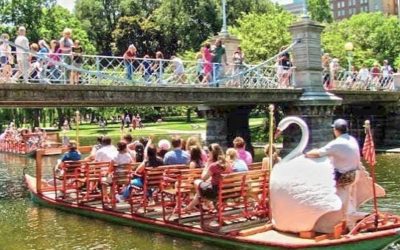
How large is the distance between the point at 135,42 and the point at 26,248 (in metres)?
56.7

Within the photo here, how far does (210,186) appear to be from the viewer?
11.4 m

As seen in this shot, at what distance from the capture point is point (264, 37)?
128 ft

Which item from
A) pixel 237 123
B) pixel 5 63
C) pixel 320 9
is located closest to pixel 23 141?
pixel 237 123

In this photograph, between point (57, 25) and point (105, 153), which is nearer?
point (105, 153)

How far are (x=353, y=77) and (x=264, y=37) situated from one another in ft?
29.5

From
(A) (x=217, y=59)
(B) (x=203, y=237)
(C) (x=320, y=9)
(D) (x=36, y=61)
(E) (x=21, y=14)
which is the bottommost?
(B) (x=203, y=237)

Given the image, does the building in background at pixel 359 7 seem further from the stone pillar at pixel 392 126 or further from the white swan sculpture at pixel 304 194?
the white swan sculpture at pixel 304 194

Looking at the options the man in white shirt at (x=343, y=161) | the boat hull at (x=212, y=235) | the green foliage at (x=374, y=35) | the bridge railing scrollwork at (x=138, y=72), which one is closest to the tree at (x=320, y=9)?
the green foliage at (x=374, y=35)

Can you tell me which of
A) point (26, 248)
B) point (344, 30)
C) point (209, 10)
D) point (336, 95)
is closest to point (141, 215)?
point (26, 248)

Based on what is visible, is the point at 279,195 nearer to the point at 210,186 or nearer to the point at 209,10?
the point at 210,186

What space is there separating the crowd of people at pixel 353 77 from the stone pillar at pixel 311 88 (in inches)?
72.5

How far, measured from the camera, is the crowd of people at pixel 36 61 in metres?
16.5

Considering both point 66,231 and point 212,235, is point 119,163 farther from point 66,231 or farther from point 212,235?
point 212,235

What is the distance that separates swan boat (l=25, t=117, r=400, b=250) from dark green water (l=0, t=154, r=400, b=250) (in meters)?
0.17
